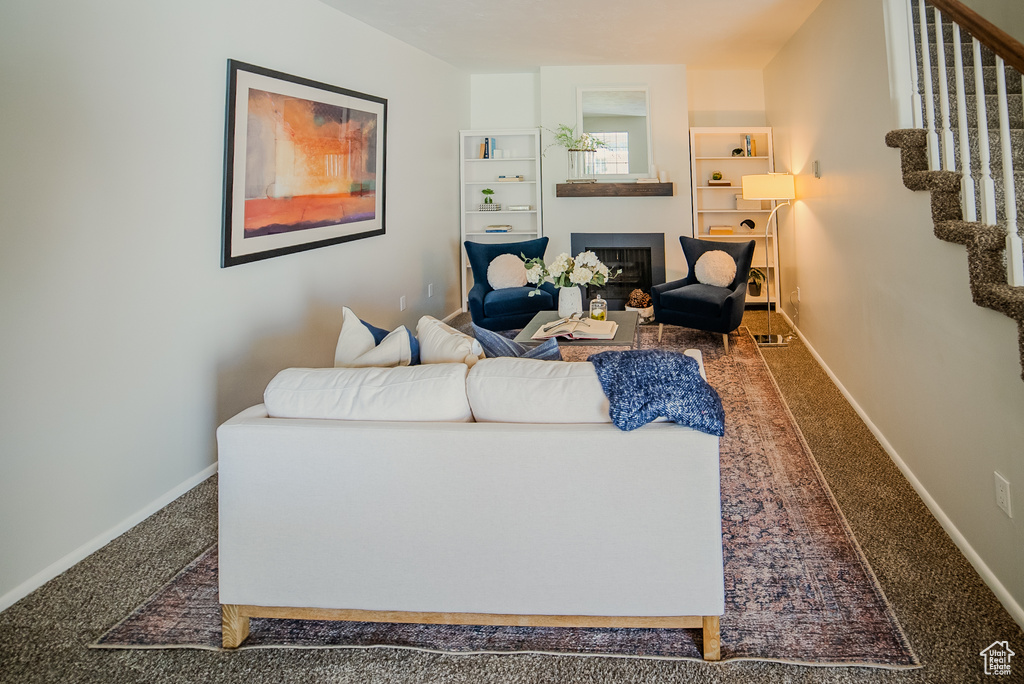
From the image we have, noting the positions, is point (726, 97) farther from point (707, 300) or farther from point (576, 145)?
point (707, 300)

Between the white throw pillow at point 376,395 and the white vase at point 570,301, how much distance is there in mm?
2645

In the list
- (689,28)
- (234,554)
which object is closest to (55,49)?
(234,554)

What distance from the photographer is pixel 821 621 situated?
1.99m

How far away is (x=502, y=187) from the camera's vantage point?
727cm

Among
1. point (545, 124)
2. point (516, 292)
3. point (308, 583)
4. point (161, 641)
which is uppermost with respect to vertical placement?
point (545, 124)

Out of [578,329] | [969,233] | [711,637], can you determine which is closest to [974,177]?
[969,233]

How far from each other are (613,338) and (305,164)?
210 cm

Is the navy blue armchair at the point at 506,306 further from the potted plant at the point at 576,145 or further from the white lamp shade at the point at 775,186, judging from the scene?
the white lamp shade at the point at 775,186

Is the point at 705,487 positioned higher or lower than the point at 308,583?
higher

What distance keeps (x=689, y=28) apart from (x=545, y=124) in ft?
6.31

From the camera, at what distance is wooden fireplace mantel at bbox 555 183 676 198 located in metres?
6.71

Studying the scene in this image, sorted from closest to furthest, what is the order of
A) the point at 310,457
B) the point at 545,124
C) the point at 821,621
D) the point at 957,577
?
the point at 310,457, the point at 821,621, the point at 957,577, the point at 545,124

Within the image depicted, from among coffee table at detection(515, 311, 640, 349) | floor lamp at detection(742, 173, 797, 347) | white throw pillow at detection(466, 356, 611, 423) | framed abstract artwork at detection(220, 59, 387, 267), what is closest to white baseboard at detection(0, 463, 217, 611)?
framed abstract artwork at detection(220, 59, 387, 267)

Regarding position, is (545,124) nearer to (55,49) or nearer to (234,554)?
(55,49)
